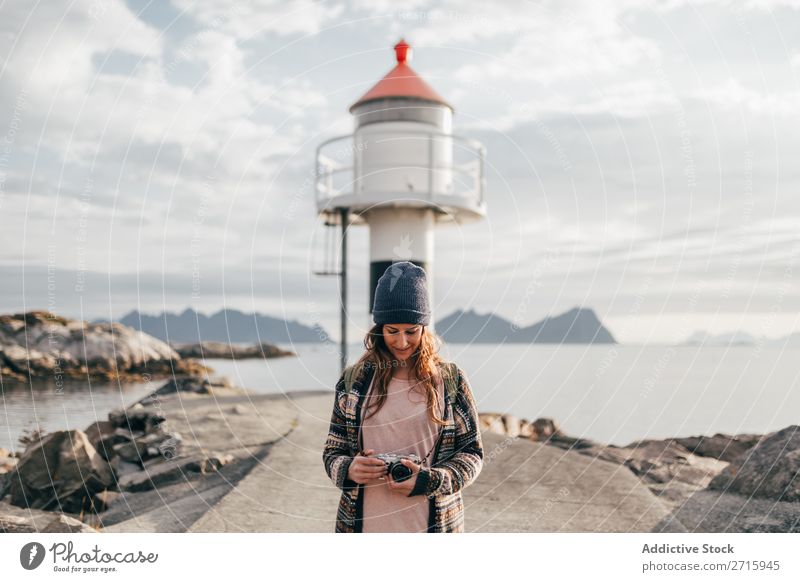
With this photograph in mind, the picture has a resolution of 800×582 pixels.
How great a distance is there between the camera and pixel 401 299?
261cm

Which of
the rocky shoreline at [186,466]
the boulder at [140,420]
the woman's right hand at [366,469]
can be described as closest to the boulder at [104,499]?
the rocky shoreline at [186,466]

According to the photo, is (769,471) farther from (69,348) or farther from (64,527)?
(69,348)

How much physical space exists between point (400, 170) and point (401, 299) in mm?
7383

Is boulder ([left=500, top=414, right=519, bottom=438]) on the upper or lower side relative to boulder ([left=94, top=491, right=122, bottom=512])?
lower

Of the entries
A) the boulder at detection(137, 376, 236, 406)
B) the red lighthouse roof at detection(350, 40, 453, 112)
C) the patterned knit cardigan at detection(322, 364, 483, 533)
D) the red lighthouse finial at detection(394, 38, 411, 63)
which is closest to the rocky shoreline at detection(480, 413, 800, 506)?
the patterned knit cardigan at detection(322, 364, 483, 533)

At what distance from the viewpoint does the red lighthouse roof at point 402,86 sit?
9.71 m

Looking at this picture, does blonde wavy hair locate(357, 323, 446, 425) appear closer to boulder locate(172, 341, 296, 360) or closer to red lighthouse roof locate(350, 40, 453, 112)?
red lighthouse roof locate(350, 40, 453, 112)

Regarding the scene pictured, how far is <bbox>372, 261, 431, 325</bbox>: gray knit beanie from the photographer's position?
2604 mm

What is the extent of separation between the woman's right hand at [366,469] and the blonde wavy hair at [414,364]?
206mm

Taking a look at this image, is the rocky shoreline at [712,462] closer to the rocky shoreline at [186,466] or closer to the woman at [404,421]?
the rocky shoreline at [186,466]

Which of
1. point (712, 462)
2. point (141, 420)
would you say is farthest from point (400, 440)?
point (141, 420)
